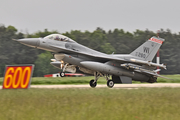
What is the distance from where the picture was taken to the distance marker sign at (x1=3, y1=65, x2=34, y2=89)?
14.5m

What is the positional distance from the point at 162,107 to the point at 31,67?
7433 millimetres

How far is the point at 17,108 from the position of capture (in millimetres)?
9047

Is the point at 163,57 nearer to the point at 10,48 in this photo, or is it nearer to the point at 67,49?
the point at 10,48

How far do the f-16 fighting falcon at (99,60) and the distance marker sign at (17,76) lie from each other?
3143 mm

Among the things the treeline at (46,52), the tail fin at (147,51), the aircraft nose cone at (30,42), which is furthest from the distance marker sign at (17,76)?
the treeline at (46,52)

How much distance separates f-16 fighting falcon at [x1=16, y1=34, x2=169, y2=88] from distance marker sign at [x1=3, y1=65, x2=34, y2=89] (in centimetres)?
314

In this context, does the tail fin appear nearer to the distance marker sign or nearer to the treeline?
the distance marker sign

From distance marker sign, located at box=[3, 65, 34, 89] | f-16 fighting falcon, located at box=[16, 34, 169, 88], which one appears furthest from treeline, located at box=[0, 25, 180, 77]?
distance marker sign, located at box=[3, 65, 34, 89]

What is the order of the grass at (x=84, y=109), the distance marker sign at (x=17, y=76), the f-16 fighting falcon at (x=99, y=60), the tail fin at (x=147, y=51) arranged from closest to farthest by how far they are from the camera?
the grass at (x=84, y=109) < the distance marker sign at (x=17, y=76) < the f-16 fighting falcon at (x=99, y=60) < the tail fin at (x=147, y=51)

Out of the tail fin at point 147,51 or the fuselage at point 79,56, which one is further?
the tail fin at point 147,51

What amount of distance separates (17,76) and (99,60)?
21.5 feet

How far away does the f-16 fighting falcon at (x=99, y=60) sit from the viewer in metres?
18.0

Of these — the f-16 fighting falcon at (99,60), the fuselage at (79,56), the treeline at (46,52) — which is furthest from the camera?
the treeline at (46,52)

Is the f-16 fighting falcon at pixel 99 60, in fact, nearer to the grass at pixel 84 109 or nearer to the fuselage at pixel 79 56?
the fuselage at pixel 79 56
